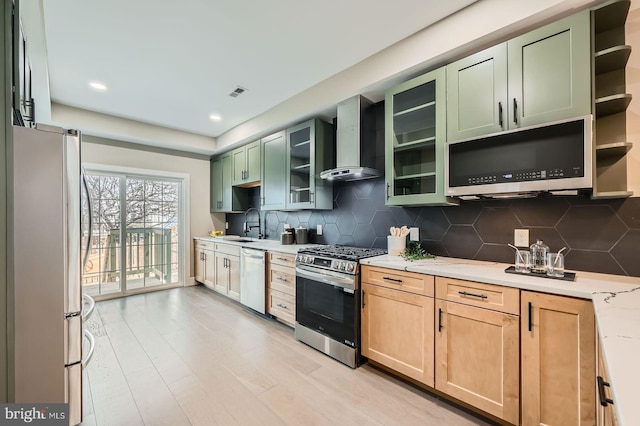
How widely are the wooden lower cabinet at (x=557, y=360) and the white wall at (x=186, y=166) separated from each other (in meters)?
4.98

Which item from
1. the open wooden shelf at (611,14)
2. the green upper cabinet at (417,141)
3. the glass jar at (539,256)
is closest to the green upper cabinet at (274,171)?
the green upper cabinet at (417,141)

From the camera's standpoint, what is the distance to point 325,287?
8.29 feet

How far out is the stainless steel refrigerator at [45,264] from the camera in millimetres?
1302

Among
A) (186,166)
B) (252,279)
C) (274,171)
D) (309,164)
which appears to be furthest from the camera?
(186,166)

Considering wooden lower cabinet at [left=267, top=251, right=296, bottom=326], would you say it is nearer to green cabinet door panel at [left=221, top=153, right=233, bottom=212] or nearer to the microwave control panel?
the microwave control panel

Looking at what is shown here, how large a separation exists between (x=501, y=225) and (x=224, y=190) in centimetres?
432

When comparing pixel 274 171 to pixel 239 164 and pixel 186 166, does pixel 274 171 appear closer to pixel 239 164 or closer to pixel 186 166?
pixel 239 164

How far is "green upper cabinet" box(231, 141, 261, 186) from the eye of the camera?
13.8 feet

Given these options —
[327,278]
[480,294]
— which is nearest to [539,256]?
[480,294]

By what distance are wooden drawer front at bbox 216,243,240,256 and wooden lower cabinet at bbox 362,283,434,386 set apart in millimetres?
2231

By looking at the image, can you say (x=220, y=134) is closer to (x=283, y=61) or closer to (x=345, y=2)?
(x=283, y=61)

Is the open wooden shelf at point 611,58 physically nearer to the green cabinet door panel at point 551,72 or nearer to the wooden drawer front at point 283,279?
the green cabinet door panel at point 551,72

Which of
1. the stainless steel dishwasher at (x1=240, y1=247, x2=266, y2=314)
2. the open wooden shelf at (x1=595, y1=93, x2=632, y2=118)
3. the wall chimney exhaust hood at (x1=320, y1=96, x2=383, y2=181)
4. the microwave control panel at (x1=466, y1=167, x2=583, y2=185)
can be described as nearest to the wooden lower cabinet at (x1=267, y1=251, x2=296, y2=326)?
the stainless steel dishwasher at (x1=240, y1=247, x2=266, y2=314)

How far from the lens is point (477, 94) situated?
195cm
